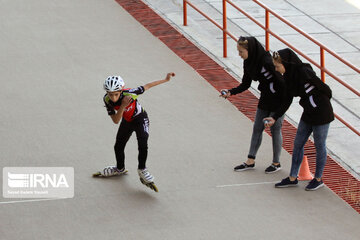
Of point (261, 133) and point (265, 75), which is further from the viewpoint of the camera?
point (261, 133)

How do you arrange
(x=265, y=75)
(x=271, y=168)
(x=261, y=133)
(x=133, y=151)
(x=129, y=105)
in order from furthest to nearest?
(x=133, y=151) → (x=271, y=168) → (x=261, y=133) → (x=265, y=75) → (x=129, y=105)

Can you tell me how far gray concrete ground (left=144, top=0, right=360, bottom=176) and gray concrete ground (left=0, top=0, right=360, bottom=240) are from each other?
901mm

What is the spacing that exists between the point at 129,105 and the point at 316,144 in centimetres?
216

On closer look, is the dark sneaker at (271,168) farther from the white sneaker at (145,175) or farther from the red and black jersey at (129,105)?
the red and black jersey at (129,105)

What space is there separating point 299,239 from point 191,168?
2.03 m

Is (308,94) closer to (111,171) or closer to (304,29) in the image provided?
(111,171)

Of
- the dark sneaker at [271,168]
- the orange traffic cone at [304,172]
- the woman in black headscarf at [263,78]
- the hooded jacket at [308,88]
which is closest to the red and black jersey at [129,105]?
the woman in black headscarf at [263,78]

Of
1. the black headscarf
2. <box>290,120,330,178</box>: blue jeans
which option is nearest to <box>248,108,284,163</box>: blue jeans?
<box>290,120,330,178</box>: blue jeans

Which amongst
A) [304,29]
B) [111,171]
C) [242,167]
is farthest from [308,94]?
[304,29]

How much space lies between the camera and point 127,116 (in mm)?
9250

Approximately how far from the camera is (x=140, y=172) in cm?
934

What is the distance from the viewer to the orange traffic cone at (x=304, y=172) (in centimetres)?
982

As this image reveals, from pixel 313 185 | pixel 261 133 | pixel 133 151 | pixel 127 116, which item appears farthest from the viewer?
pixel 133 151

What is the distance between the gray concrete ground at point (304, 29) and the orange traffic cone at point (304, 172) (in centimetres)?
150
